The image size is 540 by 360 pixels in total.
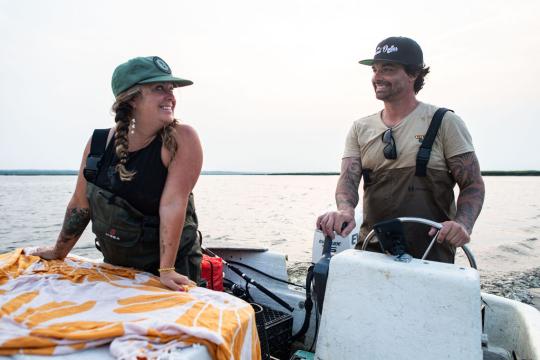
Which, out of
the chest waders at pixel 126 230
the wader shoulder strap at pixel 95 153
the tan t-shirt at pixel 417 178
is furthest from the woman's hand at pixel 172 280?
the tan t-shirt at pixel 417 178

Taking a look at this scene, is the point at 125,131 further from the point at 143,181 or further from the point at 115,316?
the point at 115,316

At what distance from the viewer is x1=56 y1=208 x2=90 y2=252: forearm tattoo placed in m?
2.39

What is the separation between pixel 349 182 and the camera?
278 centimetres

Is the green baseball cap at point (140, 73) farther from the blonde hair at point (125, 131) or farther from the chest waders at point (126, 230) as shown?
the chest waders at point (126, 230)

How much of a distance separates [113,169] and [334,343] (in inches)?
56.4

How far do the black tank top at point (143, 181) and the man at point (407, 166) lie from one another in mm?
921

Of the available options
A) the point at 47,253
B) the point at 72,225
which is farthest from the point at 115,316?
the point at 47,253

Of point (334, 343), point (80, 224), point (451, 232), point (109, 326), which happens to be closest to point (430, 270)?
point (451, 232)

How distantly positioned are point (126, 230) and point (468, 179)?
2.00 m

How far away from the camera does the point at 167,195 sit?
6.85ft

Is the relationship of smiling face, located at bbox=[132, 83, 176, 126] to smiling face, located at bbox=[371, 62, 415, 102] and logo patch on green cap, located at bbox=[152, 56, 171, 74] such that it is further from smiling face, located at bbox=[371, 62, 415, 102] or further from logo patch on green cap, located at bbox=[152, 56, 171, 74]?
smiling face, located at bbox=[371, 62, 415, 102]

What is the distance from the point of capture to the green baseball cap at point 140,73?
2.12 m

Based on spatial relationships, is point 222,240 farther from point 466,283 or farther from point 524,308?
point 466,283

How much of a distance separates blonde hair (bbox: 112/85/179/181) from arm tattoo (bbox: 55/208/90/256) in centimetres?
46
